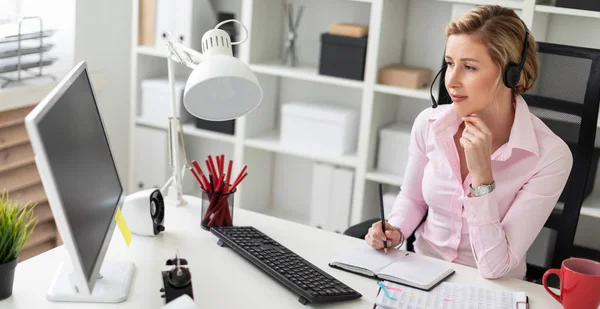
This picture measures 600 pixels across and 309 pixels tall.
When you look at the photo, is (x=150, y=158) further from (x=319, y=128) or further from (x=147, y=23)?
(x=319, y=128)

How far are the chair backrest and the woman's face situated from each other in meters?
0.26

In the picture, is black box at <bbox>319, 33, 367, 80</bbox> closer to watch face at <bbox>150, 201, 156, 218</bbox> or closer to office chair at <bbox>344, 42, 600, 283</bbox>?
office chair at <bbox>344, 42, 600, 283</bbox>

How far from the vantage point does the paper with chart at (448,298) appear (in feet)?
5.05

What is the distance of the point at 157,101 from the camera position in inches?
135

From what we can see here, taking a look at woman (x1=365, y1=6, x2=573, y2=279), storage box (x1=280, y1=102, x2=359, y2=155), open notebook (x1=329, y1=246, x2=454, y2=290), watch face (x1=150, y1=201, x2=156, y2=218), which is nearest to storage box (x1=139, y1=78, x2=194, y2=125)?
storage box (x1=280, y1=102, x2=359, y2=155)

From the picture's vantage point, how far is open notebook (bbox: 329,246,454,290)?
166 centimetres

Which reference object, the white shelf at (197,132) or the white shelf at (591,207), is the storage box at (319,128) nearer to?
the white shelf at (197,132)

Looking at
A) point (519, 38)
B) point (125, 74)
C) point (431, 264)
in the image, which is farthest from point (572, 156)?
point (125, 74)

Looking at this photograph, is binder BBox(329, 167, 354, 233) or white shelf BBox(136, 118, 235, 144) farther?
white shelf BBox(136, 118, 235, 144)

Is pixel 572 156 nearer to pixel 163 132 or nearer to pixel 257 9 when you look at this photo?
pixel 257 9

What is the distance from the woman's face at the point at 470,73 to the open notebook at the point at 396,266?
398 mm

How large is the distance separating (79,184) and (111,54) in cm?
214

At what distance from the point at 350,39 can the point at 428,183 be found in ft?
3.82

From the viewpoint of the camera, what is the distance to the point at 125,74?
350 centimetres
